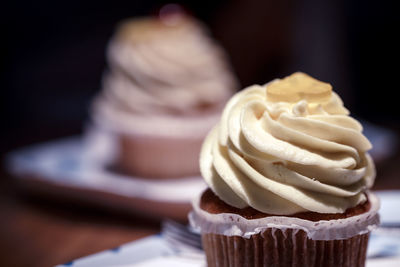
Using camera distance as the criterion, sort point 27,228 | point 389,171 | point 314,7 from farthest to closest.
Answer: point 314,7 < point 389,171 < point 27,228

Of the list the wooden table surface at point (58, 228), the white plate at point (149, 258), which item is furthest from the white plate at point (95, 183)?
the white plate at point (149, 258)

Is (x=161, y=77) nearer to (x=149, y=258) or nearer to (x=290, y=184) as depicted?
(x=149, y=258)

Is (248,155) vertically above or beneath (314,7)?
beneath

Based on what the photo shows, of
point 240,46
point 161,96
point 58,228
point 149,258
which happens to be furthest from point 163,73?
point 240,46

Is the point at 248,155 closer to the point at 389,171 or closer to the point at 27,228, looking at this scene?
the point at 27,228

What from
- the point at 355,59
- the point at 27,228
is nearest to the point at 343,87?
the point at 355,59

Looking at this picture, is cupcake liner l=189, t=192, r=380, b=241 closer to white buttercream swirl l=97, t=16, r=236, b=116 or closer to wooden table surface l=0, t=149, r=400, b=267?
wooden table surface l=0, t=149, r=400, b=267

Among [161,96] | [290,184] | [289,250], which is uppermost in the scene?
[161,96]
